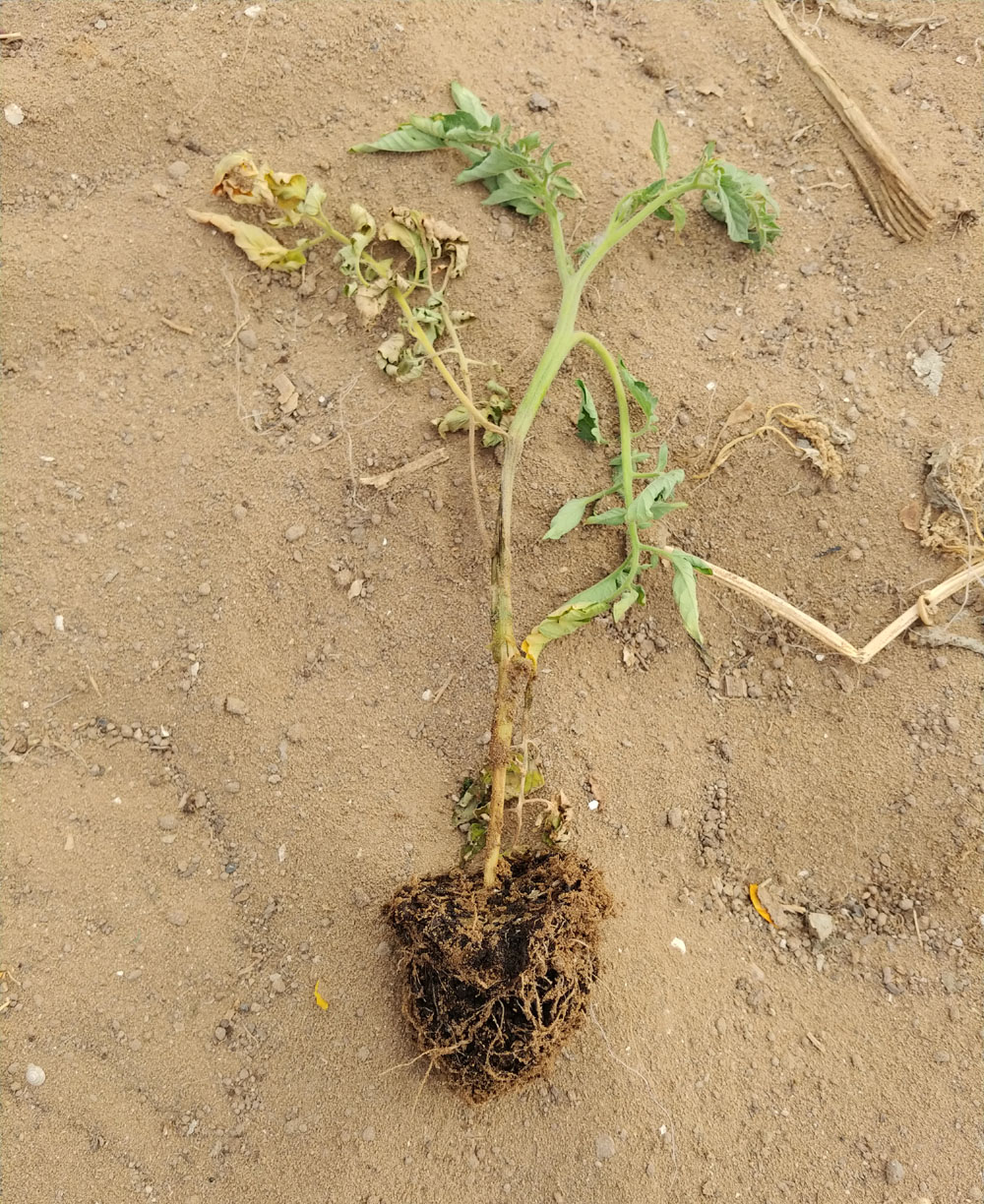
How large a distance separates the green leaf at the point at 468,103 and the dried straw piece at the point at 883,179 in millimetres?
864

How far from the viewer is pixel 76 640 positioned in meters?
1.89

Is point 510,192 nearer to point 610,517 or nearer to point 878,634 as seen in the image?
point 610,517

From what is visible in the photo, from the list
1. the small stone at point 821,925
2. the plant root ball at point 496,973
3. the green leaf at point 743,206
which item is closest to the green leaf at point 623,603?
the plant root ball at point 496,973

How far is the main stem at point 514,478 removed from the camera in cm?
167

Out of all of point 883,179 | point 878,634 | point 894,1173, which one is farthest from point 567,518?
point 894,1173

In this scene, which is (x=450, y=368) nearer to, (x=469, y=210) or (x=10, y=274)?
(x=469, y=210)

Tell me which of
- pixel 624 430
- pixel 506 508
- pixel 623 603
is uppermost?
pixel 624 430

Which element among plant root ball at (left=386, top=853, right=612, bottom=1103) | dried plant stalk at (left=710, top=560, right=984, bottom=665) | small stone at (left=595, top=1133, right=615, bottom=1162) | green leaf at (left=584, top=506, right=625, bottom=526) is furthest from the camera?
dried plant stalk at (left=710, top=560, right=984, bottom=665)

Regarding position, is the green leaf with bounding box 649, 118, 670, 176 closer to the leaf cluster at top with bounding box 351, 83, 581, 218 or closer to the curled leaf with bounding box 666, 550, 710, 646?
the leaf cluster at top with bounding box 351, 83, 581, 218

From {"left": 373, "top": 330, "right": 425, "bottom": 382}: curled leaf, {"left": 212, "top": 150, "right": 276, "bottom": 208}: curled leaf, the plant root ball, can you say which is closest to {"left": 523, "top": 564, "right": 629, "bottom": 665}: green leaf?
the plant root ball

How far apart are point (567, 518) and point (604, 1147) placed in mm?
1195

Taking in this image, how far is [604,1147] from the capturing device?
167 cm

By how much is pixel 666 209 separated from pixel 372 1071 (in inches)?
74.3

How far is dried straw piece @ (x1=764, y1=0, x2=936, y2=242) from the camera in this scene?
212cm
